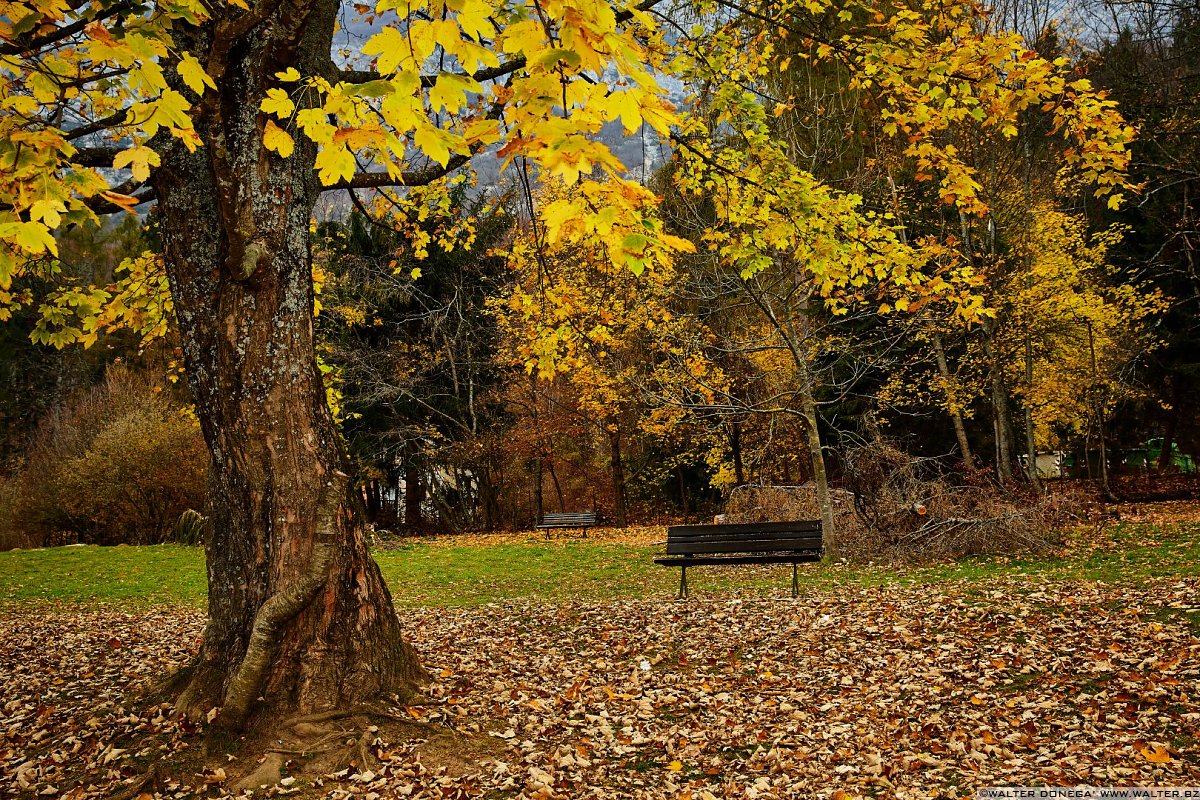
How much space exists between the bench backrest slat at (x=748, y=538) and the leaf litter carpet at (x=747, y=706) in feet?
4.28

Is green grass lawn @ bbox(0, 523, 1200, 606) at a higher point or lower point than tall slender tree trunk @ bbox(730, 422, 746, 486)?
lower

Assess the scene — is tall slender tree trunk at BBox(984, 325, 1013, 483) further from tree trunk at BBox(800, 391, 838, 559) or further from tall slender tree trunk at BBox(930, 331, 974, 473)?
tree trunk at BBox(800, 391, 838, 559)

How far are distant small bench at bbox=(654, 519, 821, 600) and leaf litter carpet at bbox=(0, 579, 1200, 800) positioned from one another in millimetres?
1232

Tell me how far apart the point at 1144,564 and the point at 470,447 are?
1661cm

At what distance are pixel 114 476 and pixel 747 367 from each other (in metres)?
16.9

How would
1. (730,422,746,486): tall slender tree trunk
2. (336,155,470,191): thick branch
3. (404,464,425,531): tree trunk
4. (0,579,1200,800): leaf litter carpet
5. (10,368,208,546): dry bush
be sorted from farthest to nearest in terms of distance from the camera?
1. (404,464,425,531): tree trunk
2. (10,368,208,546): dry bush
3. (730,422,746,486): tall slender tree trunk
4. (336,155,470,191): thick branch
5. (0,579,1200,800): leaf litter carpet

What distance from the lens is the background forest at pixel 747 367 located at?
1344cm

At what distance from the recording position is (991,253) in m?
14.9

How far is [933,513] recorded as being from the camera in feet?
32.9

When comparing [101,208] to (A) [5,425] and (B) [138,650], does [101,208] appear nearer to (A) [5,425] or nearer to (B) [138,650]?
(B) [138,650]

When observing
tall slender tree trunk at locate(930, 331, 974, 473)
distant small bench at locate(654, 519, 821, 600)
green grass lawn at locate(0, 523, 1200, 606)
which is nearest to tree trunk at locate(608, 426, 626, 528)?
green grass lawn at locate(0, 523, 1200, 606)

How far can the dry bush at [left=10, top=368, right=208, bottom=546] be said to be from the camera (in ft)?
67.4

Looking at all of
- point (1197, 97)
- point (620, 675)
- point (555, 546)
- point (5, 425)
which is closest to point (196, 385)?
point (620, 675)

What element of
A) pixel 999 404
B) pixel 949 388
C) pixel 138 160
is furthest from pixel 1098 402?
pixel 138 160
